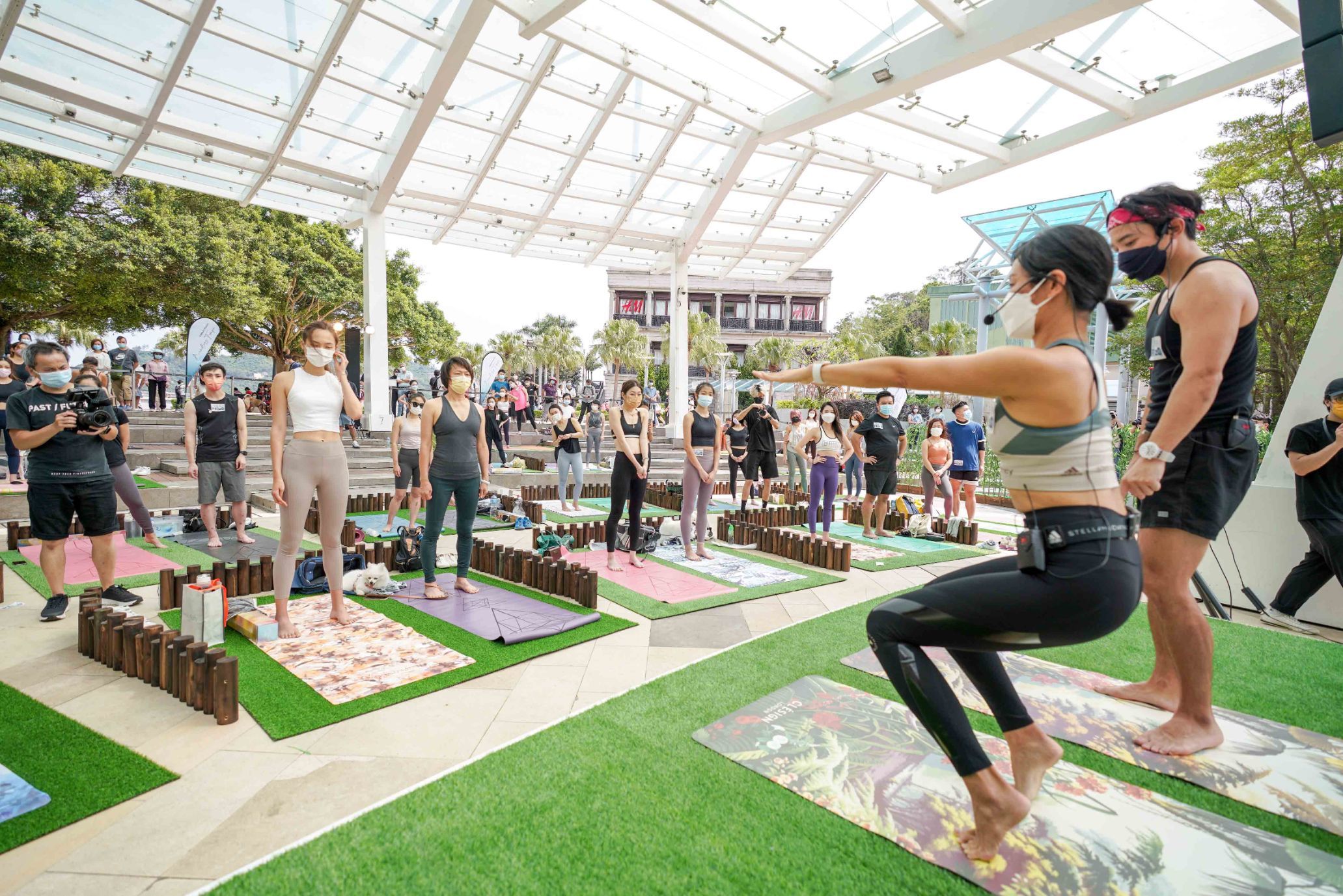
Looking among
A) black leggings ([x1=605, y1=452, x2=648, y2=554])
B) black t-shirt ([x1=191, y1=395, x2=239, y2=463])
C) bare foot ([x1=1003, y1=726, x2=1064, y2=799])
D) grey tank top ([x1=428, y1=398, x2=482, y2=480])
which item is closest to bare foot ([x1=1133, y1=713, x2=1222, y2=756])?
bare foot ([x1=1003, y1=726, x2=1064, y2=799])

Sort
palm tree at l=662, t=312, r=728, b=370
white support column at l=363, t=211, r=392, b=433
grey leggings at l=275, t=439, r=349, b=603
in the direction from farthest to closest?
palm tree at l=662, t=312, r=728, b=370 → white support column at l=363, t=211, r=392, b=433 → grey leggings at l=275, t=439, r=349, b=603

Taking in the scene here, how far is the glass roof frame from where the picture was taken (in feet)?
28.5

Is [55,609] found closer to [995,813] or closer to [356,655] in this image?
[356,655]

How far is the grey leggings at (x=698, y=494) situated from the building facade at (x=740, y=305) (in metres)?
56.7

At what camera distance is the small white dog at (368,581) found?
5.26m

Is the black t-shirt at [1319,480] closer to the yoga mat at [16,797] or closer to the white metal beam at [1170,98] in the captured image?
the white metal beam at [1170,98]

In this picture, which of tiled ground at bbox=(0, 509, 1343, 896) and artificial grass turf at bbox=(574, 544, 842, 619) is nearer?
tiled ground at bbox=(0, 509, 1343, 896)

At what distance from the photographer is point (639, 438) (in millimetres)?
6309

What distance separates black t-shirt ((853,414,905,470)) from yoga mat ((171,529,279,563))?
6.97m

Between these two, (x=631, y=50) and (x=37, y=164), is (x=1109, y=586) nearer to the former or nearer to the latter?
(x=631, y=50)

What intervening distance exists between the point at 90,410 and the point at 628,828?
476 centimetres

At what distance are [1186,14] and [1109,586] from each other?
9854 millimetres

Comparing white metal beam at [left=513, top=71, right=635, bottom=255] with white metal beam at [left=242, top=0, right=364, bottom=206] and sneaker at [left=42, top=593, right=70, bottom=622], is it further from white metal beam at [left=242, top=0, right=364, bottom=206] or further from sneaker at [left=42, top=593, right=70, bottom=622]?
sneaker at [left=42, top=593, right=70, bottom=622]

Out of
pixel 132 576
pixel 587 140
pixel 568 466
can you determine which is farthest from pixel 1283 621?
pixel 587 140
